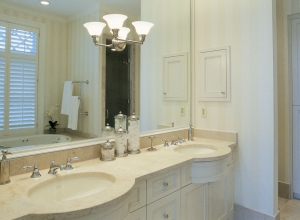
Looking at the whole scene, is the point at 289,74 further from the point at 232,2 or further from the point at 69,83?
the point at 69,83

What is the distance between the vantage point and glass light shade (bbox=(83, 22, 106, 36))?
63.4 inches

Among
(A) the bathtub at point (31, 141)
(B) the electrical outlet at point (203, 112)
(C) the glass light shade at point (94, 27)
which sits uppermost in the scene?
(C) the glass light shade at point (94, 27)

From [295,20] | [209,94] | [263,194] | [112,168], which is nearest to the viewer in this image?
[112,168]

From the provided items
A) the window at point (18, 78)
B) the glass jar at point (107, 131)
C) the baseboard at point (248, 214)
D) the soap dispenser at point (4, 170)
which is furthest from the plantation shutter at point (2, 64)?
the baseboard at point (248, 214)

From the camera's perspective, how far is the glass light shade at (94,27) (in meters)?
1.61

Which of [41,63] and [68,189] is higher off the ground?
[41,63]

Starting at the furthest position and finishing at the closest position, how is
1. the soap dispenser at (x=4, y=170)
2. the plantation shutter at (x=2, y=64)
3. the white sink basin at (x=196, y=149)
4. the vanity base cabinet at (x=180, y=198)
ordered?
the white sink basin at (x=196, y=149) → the vanity base cabinet at (x=180, y=198) → the plantation shutter at (x=2, y=64) → the soap dispenser at (x=4, y=170)

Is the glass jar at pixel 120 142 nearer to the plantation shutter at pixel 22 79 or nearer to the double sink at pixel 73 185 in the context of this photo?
the double sink at pixel 73 185

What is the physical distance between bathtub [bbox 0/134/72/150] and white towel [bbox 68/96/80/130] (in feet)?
0.29

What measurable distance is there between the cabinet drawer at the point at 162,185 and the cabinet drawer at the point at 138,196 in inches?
1.6

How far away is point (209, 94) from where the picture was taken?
2.37 m

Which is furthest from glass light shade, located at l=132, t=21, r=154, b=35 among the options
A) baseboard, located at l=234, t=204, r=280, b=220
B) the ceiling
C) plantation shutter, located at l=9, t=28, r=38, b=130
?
baseboard, located at l=234, t=204, r=280, b=220

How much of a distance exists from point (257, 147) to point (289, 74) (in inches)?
48.2

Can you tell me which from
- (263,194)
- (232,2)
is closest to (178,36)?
(232,2)
